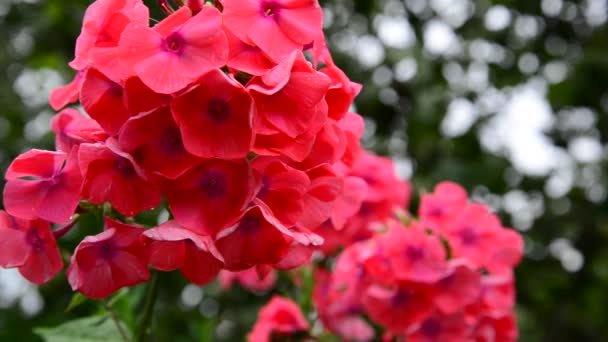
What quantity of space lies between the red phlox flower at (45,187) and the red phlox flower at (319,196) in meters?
0.26

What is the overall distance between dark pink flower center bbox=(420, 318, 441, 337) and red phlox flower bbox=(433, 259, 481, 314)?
0.13ft

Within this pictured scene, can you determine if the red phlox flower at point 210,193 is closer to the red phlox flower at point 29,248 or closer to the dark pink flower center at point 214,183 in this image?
the dark pink flower center at point 214,183

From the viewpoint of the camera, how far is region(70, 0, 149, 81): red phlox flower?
0.79m

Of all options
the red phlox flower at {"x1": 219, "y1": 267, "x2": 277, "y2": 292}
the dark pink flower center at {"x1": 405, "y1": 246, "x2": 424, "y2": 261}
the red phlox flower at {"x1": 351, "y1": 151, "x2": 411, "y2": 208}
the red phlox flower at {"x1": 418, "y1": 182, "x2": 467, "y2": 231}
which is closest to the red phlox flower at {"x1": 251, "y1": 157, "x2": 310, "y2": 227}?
the dark pink flower center at {"x1": 405, "y1": 246, "x2": 424, "y2": 261}

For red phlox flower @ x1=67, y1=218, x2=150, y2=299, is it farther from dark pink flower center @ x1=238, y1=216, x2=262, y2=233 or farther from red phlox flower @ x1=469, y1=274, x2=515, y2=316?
red phlox flower @ x1=469, y1=274, x2=515, y2=316

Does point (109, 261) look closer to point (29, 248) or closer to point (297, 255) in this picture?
point (29, 248)

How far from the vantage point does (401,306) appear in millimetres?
1373

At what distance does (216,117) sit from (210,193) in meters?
0.09

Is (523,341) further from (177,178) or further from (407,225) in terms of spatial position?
(177,178)

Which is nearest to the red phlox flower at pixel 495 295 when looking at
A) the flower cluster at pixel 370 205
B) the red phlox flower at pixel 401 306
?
the red phlox flower at pixel 401 306

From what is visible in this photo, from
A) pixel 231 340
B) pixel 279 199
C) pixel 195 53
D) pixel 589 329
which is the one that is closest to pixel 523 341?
pixel 589 329

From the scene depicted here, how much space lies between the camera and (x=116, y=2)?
33.8 inches

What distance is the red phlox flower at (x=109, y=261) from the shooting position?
816mm

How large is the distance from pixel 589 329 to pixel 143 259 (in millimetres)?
2652
